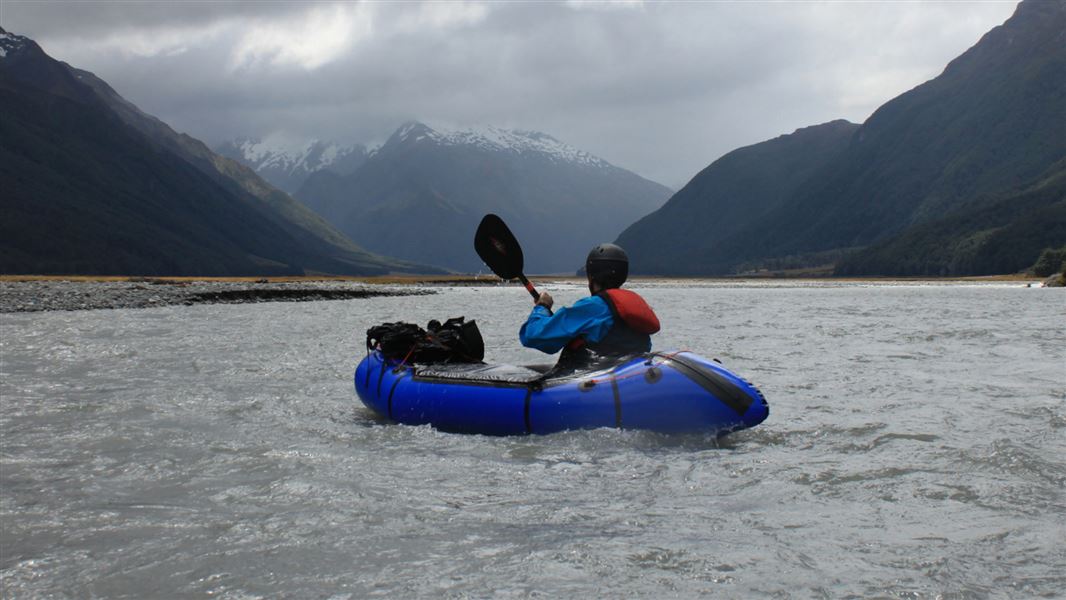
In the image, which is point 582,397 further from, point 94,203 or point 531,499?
point 94,203

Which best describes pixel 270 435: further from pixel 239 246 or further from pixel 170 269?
pixel 239 246

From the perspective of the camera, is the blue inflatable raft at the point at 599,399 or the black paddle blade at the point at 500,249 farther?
the black paddle blade at the point at 500,249

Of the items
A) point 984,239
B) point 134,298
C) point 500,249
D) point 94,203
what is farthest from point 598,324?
point 94,203

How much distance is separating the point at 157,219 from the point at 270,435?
171692 mm

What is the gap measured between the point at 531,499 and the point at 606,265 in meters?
3.84

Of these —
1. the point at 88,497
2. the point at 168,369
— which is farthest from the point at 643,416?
the point at 168,369

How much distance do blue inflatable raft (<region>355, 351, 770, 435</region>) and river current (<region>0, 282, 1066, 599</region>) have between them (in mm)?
231

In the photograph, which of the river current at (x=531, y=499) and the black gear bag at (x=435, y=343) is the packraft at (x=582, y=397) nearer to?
the river current at (x=531, y=499)

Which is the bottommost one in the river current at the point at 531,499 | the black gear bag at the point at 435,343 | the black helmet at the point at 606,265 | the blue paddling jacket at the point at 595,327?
the river current at the point at 531,499

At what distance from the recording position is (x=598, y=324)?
398 inches

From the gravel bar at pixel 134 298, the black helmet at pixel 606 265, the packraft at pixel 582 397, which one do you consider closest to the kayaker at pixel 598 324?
the black helmet at pixel 606 265

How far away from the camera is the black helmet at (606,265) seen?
10.2 m

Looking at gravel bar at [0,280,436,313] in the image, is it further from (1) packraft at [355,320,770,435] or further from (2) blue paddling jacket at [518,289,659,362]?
(2) blue paddling jacket at [518,289,659,362]

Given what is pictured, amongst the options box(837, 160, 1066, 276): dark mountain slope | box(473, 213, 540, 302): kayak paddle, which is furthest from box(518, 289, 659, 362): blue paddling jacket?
box(837, 160, 1066, 276): dark mountain slope
